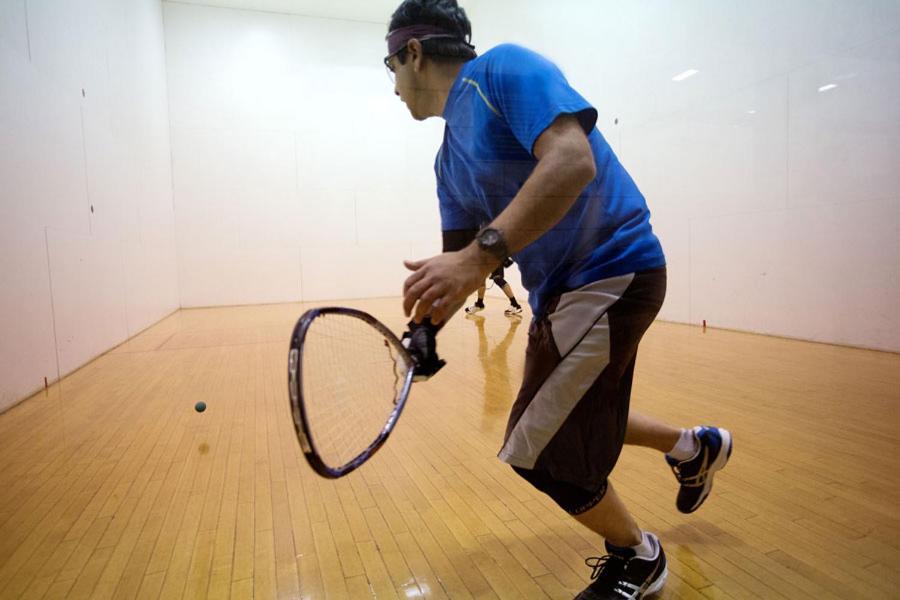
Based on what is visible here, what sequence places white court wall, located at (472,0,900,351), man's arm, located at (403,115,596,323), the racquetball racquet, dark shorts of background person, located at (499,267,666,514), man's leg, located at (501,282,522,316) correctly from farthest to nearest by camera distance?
man's leg, located at (501,282,522,316)
white court wall, located at (472,0,900,351)
dark shorts of background person, located at (499,267,666,514)
the racquetball racquet
man's arm, located at (403,115,596,323)

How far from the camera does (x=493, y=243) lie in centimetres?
68

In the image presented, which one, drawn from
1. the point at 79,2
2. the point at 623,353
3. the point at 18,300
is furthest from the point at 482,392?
the point at 79,2

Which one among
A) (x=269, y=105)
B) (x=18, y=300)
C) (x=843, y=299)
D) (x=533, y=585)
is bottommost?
(x=533, y=585)

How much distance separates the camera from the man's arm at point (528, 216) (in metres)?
0.66

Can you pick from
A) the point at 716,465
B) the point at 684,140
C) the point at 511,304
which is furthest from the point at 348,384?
the point at 684,140

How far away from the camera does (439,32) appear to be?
0.85 meters

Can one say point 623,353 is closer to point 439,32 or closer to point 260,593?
point 439,32

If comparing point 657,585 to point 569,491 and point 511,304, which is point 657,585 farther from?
point 511,304

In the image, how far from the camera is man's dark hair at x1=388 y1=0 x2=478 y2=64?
849 millimetres

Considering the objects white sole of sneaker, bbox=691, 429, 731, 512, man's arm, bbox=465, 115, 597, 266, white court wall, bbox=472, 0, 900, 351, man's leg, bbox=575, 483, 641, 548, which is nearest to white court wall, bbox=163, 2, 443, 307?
man's arm, bbox=465, 115, 597, 266

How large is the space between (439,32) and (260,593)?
101 cm

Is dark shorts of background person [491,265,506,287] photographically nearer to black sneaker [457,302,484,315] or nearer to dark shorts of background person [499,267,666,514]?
dark shorts of background person [499,267,666,514]

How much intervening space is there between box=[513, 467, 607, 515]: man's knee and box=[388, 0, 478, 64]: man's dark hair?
661 millimetres

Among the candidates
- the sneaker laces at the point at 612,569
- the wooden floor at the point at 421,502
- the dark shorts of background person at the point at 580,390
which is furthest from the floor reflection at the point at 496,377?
the dark shorts of background person at the point at 580,390
